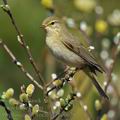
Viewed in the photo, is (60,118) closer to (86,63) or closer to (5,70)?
(86,63)

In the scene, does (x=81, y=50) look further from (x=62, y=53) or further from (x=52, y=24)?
(x=52, y=24)

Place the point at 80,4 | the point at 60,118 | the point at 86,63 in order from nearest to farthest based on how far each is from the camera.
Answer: the point at 60,118
the point at 86,63
the point at 80,4

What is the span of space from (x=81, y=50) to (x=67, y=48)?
0.47 feet

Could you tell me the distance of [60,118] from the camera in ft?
8.18

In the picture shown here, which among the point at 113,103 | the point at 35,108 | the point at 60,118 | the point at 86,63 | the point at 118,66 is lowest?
the point at 118,66

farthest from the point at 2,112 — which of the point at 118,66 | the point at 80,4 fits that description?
the point at 118,66

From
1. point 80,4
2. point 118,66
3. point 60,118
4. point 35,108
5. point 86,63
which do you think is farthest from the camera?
point 118,66

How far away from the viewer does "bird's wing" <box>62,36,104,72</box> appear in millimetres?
3516

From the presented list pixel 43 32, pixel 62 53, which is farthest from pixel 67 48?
pixel 43 32

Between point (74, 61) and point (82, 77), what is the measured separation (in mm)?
268

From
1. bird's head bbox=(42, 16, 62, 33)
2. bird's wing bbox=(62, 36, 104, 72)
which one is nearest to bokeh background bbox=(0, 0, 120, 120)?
bird's head bbox=(42, 16, 62, 33)

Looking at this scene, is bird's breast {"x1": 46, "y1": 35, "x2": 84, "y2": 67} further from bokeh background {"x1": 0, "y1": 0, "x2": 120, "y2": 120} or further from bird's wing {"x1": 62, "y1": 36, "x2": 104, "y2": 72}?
bokeh background {"x1": 0, "y1": 0, "x2": 120, "y2": 120}

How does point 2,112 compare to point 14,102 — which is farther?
point 2,112

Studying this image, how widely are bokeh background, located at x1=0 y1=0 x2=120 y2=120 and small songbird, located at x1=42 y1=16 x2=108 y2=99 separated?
10cm
